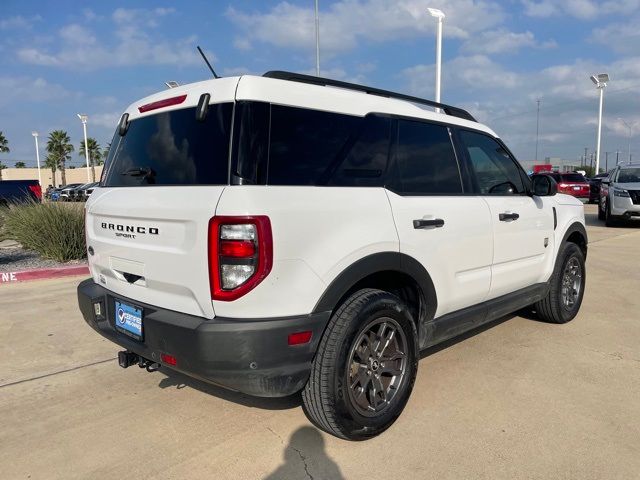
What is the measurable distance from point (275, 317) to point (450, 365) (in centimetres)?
206

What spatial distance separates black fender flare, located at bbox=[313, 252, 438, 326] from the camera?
258cm

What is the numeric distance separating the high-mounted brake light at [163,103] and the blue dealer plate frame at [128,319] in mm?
1201

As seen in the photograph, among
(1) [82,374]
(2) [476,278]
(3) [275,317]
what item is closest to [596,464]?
(2) [476,278]

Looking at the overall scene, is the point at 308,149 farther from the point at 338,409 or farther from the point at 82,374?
the point at 82,374

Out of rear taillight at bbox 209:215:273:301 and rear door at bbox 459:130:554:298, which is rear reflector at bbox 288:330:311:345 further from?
rear door at bbox 459:130:554:298

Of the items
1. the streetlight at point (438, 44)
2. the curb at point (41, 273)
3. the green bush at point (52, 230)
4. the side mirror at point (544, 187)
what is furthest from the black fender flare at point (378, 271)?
the streetlight at point (438, 44)

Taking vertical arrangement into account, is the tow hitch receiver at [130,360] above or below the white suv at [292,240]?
below

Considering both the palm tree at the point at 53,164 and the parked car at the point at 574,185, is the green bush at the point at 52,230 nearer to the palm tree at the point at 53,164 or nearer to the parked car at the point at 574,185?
the parked car at the point at 574,185

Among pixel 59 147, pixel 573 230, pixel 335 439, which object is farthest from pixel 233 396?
pixel 59 147

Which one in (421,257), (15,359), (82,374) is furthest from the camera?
(15,359)

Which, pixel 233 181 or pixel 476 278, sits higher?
pixel 233 181

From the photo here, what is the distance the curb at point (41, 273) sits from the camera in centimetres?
746

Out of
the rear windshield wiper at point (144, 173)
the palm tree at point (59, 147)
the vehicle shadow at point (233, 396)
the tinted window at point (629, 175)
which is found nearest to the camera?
the rear windshield wiper at point (144, 173)

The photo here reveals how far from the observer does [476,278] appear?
143 inches
